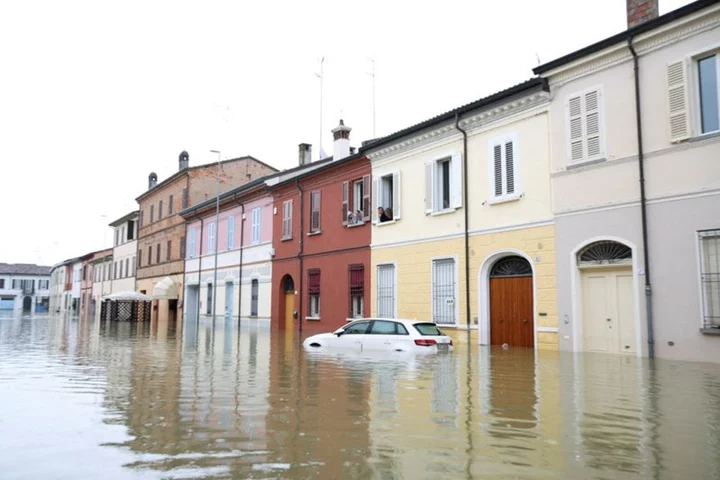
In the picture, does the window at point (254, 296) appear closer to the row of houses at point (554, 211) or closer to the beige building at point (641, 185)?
the row of houses at point (554, 211)

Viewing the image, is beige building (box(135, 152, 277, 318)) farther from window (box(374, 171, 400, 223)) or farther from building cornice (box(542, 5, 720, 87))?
building cornice (box(542, 5, 720, 87))

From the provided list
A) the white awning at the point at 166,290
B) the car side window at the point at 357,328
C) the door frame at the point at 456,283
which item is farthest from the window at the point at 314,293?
the white awning at the point at 166,290

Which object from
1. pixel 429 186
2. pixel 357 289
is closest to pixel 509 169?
pixel 429 186

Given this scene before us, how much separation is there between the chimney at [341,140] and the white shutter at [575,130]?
13.8 m

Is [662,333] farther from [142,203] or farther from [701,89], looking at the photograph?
[142,203]

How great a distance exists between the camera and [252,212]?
109ft

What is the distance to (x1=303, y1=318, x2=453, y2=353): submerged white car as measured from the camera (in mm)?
14953

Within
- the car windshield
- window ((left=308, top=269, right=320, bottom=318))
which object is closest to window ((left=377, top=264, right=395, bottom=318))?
window ((left=308, top=269, right=320, bottom=318))

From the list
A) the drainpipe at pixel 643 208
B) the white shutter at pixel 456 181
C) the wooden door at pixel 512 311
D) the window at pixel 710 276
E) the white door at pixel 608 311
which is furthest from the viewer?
the white shutter at pixel 456 181

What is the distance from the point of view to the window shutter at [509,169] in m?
18.2

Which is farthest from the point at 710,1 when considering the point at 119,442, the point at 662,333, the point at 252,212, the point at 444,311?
the point at 252,212

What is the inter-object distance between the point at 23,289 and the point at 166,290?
8568 cm

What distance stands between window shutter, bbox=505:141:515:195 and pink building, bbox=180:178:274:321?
50.1ft

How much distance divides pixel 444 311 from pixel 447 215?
3126 mm
